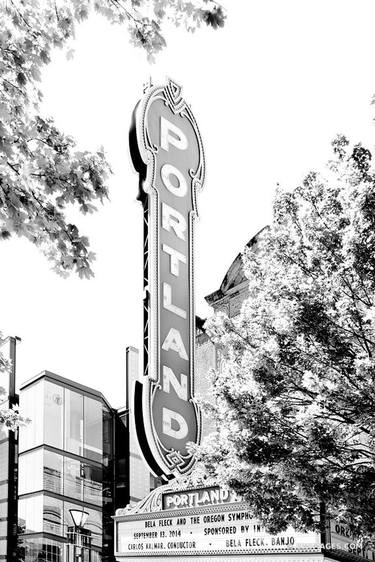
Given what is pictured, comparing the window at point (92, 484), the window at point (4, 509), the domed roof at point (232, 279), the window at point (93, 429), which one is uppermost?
the domed roof at point (232, 279)

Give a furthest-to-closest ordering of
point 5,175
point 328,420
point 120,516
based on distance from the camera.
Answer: point 120,516 < point 328,420 < point 5,175

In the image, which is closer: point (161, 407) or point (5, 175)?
point (5, 175)

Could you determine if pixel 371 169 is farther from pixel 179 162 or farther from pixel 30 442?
pixel 30 442

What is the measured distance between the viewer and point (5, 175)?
8.27 meters

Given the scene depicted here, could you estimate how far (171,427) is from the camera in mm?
20719

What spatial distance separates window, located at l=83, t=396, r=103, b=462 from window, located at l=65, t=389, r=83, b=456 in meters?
0.39

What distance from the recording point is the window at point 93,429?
3991cm

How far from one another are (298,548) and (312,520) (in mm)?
1951

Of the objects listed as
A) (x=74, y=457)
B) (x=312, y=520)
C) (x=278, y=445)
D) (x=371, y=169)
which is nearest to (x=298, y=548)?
(x=312, y=520)

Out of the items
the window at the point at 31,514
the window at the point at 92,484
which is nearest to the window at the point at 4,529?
the window at the point at 31,514

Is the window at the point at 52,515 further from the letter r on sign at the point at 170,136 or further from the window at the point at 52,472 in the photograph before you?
the letter r on sign at the point at 170,136

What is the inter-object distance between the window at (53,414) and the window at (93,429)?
1.73m

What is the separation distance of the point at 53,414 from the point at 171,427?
18.8m

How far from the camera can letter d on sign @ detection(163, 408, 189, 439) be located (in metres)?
20.6
